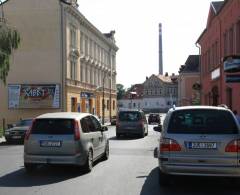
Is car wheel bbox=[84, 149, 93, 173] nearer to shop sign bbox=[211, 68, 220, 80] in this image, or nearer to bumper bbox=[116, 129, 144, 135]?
bumper bbox=[116, 129, 144, 135]

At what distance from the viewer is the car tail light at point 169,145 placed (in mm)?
9789

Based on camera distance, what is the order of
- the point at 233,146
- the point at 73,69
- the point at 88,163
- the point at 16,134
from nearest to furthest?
the point at 233,146, the point at 88,163, the point at 16,134, the point at 73,69

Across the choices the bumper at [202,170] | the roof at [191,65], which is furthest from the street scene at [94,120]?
the roof at [191,65]

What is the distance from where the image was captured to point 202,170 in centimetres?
966

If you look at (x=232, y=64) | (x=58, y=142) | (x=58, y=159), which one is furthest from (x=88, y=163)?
(x=232, y=64)

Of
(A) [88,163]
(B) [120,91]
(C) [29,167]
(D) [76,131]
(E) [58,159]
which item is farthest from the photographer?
(B) [120,91]

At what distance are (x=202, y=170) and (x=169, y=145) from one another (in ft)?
2.53

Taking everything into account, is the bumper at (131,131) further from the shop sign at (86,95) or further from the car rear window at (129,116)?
the shop sign at (86,95)

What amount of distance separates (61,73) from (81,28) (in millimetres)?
9096

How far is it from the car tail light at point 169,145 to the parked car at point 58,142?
10.5 feet

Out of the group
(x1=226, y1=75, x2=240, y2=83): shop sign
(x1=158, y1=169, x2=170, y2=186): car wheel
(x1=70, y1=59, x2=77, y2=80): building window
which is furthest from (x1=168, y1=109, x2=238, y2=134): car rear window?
(x1=70, y1=59, x2=77, y2=80): building window

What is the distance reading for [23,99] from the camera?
46.5 meters

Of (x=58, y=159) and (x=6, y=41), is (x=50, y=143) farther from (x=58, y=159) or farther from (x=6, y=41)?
(x=6, y=41)

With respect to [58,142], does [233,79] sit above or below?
above
